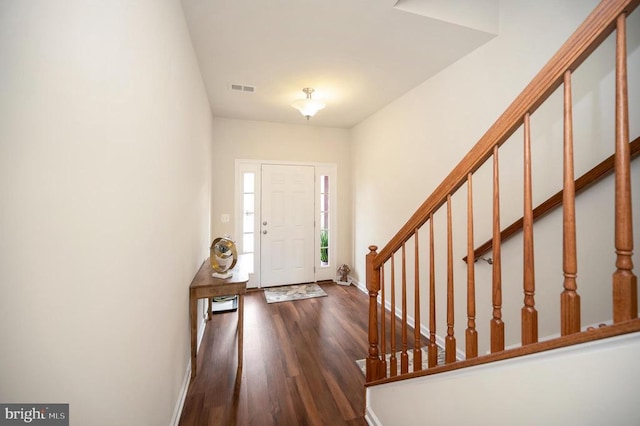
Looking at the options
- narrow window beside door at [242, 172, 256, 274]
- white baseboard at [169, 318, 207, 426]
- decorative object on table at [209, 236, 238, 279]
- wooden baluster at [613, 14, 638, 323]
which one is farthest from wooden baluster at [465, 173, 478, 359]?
narrow window beside door at [242, 172, 256, 274]

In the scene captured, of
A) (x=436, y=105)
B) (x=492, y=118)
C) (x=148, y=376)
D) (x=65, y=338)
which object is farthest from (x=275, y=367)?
(x=436, y=105)

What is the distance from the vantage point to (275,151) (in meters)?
4.19

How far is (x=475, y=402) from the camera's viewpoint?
90 centimetres

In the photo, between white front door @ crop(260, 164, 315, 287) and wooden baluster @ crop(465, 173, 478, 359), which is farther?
white front door @ crop(260, 164, 315, 287)

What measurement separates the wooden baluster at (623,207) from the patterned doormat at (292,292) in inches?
135

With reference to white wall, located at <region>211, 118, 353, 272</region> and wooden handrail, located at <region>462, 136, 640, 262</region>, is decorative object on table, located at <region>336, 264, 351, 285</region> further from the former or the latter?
wooden handrail, located at <region>462, 136, 640, 262</region>

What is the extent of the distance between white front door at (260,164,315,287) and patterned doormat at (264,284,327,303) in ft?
0.52

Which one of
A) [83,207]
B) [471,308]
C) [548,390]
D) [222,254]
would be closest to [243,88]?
[222,254]

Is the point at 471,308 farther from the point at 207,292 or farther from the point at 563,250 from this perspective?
the point at 207,292

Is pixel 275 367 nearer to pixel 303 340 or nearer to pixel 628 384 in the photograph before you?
Result: pixel 303 340

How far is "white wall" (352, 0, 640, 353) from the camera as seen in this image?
1426mm

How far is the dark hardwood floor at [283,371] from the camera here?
1676 mm

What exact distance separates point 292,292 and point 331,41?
326cm

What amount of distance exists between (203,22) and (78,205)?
181 cm
